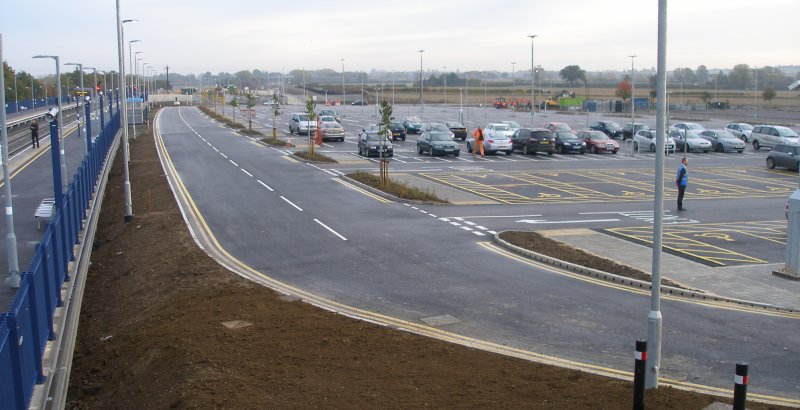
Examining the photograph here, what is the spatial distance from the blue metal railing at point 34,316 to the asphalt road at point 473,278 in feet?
13.9

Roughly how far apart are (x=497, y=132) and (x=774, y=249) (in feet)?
98.2

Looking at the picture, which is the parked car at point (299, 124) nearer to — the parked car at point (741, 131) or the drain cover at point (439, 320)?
the parked car at point (741, 131)

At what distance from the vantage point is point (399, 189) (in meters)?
29.1

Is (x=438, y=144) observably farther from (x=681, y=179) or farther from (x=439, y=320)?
(x=439, y=320)

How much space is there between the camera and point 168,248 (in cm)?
1927

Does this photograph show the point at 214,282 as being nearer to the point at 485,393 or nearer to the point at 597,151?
the point at 485,393

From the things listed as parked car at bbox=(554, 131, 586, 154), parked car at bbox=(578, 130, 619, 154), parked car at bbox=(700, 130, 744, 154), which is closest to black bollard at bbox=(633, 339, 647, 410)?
parked car at bbox=(554, 131, 586, 154)

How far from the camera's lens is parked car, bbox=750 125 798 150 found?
50.0m

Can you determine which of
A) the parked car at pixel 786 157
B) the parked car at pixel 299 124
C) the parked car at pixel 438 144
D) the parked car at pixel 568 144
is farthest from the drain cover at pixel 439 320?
the parked car at pixel 299 124

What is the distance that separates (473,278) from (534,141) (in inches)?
1248

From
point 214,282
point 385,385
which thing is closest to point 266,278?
point 214,282

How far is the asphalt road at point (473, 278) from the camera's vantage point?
11.4 m

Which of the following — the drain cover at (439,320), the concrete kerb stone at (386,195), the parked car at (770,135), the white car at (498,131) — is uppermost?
the white car at (498,131)

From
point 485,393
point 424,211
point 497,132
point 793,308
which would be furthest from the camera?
point 497,132
